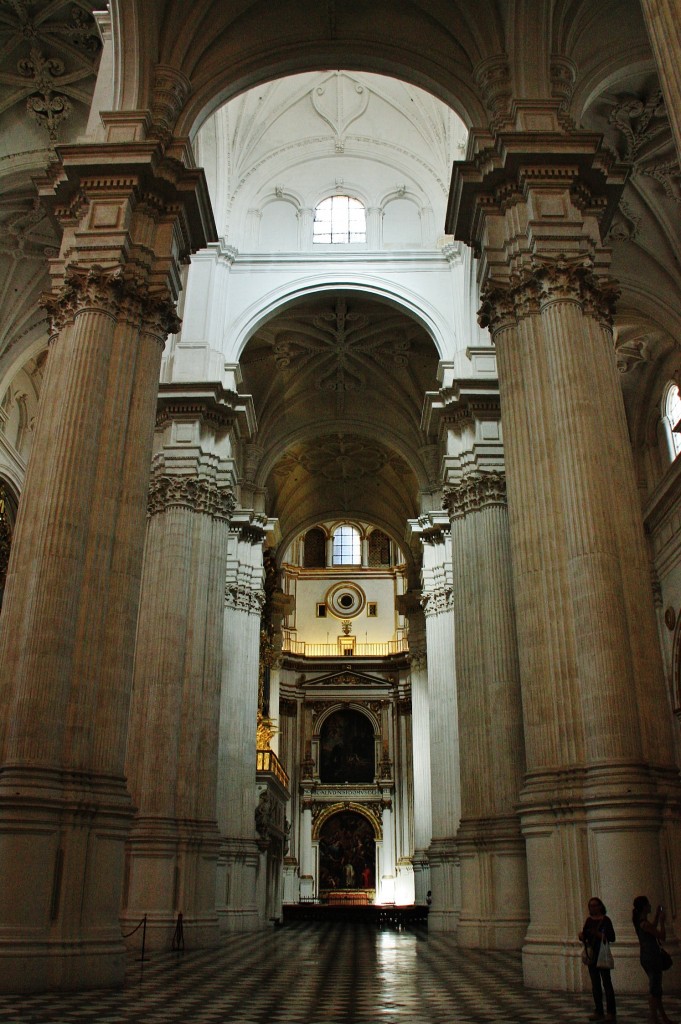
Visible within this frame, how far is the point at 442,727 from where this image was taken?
23.1m

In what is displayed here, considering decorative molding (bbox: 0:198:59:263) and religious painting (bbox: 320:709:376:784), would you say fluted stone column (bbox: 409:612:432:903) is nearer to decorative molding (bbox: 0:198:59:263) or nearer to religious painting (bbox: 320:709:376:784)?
religious painting (bbox: 320:709:376:784)

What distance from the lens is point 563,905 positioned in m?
9.41

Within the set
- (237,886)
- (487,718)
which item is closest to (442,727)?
(487,718)

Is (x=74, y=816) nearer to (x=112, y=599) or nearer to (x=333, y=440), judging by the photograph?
(x=112, y=599)

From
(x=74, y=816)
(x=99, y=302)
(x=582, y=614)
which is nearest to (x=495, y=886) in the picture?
(x=582, y=614)

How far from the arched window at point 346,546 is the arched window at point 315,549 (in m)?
0.65

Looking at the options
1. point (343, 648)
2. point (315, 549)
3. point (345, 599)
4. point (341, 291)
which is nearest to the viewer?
point (341, 291)

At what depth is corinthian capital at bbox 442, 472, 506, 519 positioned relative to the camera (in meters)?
18.4

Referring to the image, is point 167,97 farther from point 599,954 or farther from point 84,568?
point 599,954

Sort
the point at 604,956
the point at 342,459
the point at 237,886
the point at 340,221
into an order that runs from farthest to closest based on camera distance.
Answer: the point at 342,459 < the point at 340,221 < the point at 237,886 < the point at 604,956

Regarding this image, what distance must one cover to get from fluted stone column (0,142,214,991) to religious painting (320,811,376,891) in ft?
110

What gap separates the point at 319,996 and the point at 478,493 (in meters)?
11.1

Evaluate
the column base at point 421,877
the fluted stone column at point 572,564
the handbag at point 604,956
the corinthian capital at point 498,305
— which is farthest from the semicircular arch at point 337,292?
the column base at point 421,877

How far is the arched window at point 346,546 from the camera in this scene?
158 ft
